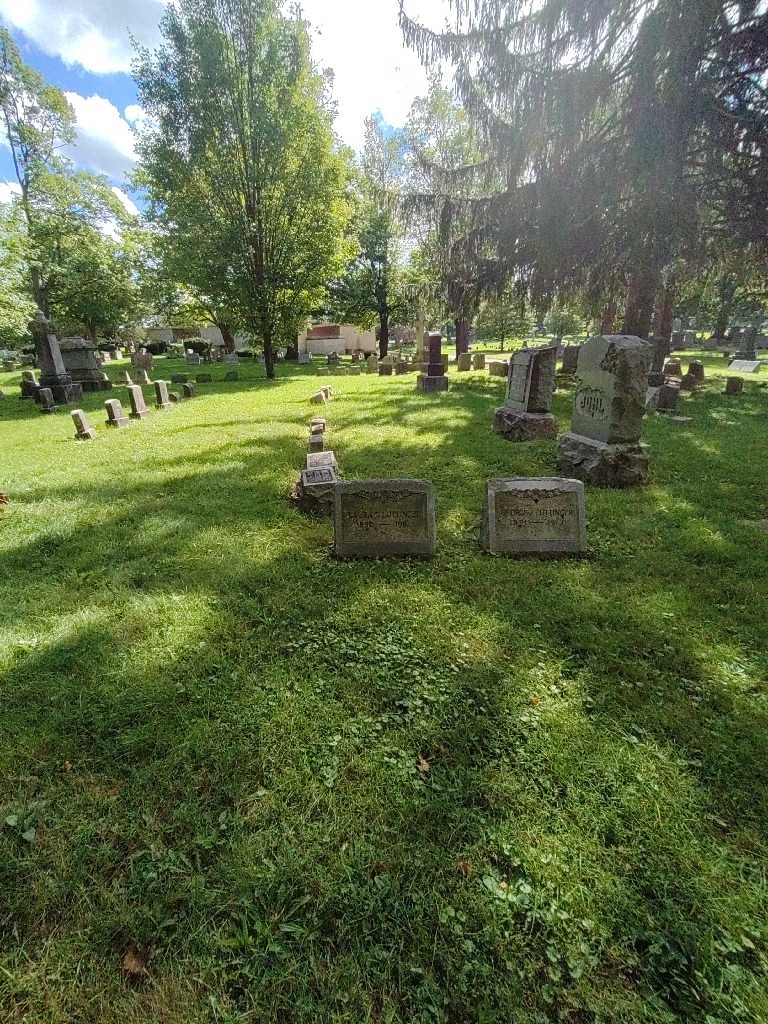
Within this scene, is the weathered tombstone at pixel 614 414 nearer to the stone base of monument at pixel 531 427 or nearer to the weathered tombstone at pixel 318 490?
the stone base of monument at pixel 531 427

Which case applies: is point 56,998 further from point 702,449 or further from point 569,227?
point 569,227

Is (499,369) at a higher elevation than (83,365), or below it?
below

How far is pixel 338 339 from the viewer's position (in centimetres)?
4156

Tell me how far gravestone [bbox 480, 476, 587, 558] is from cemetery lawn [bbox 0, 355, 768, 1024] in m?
0.25

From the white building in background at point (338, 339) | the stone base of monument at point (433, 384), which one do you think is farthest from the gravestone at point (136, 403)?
the white building in background at point (338, 339)

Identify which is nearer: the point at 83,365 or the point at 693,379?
the point at 693,379

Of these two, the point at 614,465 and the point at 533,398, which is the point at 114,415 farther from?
the point at 614,465

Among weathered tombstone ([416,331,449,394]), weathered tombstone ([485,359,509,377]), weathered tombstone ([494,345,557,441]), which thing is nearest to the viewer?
weathered tombstone ([494,345,557,441])

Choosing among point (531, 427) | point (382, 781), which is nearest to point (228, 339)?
point (531, 427)

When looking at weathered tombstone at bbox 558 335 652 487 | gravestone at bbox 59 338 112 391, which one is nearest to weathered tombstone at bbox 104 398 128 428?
gravestone at bbox 59 338 112 391

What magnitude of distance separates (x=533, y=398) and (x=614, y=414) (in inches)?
98.8

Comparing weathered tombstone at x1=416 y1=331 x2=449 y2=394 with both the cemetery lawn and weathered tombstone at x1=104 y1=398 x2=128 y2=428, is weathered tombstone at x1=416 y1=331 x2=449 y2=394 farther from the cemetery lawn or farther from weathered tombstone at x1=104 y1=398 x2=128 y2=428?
the cemetery lawn

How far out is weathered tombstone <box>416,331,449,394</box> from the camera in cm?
1466

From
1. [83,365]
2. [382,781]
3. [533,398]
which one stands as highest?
[83,365]
